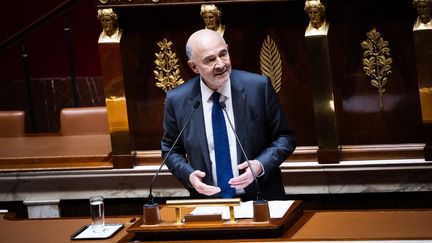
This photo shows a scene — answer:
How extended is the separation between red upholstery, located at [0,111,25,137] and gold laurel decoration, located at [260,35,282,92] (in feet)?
5.66

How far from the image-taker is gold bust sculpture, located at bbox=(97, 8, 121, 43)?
5.59m

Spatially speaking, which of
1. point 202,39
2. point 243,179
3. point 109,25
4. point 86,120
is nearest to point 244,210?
point 243,179

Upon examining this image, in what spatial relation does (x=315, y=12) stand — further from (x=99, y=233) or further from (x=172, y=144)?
(x=99, y=233)

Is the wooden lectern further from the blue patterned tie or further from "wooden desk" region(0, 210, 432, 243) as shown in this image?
the blue patterned tie

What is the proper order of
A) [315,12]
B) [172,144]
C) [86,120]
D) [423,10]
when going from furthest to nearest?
[86,120], [315,12], [423,10], [172,144]

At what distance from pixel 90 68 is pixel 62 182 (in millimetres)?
2347

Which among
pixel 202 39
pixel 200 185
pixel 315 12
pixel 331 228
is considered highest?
pixel 315 12

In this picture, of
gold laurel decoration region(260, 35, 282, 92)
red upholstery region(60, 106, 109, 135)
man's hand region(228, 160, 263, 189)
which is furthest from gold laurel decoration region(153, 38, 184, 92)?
man's hand region(228, 160, 263, 189)

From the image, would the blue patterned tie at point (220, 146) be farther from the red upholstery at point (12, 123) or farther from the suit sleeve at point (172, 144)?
→ the red upholstery at point (12, 123)

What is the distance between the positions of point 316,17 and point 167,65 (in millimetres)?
869

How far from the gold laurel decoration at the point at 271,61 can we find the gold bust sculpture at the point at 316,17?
0.23 meters

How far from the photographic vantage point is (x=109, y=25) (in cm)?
561

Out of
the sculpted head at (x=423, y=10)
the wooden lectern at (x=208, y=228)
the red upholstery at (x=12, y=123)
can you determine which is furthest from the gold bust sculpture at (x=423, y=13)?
the red upholstery at (x=12, y=123)

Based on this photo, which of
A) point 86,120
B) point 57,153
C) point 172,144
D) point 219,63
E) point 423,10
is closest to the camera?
point 219,63
